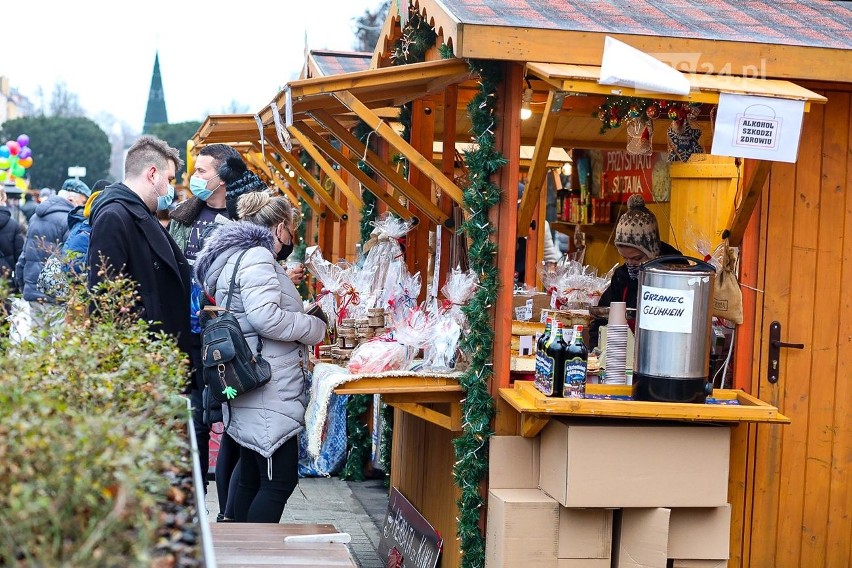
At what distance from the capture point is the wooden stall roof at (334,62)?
29.5 ft

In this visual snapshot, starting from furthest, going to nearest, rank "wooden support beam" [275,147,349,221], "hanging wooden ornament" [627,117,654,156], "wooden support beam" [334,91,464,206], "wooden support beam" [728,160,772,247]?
1. "wooden support beam" [275,147,349,221]
2. "hanging wooden ornament" [627,117,654,156]
3. "wooden support beam" [334,91,464,206]
4. "wooden support beam" [728,160,772,247]

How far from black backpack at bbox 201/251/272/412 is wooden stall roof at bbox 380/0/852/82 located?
1.55 meters

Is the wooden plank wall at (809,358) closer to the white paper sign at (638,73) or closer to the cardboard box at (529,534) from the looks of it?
the white paper sign at (638,73)

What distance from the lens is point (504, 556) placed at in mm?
4344

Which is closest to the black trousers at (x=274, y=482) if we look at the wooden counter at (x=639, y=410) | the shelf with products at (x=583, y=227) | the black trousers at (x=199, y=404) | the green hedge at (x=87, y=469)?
the black trousers at (x=199, y=404)

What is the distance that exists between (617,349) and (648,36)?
134 centimetres

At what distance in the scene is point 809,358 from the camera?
16.0 ft

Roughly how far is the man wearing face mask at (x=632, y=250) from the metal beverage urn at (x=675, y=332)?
64.3 inches

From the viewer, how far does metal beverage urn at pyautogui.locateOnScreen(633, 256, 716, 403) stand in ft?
13.9

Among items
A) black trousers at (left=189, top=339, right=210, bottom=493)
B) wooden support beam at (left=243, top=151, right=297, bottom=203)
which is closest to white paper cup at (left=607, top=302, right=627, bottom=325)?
black trousers at (left=189, top=339, right=210, bottom=493)

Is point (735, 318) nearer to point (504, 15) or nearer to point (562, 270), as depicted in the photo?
point (504, 15)

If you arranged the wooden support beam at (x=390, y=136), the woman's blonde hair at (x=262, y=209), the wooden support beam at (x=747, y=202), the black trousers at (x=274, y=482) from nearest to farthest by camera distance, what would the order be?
the wooden support beam at (x=747, y=202) → the wooden support beam at (x=390, y=136) → the black trousers at (x=274, y=482) → the woman's blonde hair at (x=262, y=209)

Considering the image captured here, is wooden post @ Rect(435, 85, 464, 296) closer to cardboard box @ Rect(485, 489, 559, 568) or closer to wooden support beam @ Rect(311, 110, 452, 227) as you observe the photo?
wooden support beam @ Rect(311, 110, 452, 227)

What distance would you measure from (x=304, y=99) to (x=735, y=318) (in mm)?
2227
